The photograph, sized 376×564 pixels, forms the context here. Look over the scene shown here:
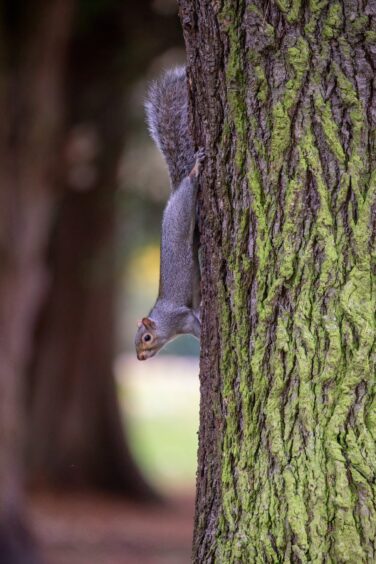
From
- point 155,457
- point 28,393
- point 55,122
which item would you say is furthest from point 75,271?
point 155,457

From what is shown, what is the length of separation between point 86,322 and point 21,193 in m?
4.23

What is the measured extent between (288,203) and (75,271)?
382 inches

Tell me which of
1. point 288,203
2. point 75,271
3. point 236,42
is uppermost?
point 75,271

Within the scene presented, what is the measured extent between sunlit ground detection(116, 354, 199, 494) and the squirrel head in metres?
8.64

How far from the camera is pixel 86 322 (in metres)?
12.5

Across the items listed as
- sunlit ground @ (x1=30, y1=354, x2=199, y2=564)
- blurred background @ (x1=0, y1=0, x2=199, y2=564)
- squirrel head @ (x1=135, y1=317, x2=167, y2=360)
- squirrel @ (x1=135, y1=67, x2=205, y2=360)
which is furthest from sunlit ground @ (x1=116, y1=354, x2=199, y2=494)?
squirrel @ (x1=135, y1=67, x2=205, y2=360)

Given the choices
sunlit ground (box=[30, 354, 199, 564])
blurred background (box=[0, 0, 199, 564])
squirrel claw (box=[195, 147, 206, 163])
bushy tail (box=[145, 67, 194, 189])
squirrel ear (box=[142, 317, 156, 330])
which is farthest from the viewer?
sunlit ground (box=[30, 354, 199, 564])

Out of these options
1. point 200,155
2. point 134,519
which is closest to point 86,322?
point 134,519

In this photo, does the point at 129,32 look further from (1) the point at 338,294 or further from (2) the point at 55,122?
(1) the point at 338,294

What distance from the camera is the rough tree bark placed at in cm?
263

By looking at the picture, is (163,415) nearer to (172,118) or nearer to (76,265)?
(76,265)

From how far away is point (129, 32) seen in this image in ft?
33.6

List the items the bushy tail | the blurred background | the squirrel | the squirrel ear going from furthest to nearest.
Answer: the blurred background
the squirrel ear
the bushy tail
the squirrel

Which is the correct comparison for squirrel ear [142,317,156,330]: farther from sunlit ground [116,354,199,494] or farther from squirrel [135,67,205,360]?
sunlit ground [116,354,199,494]
